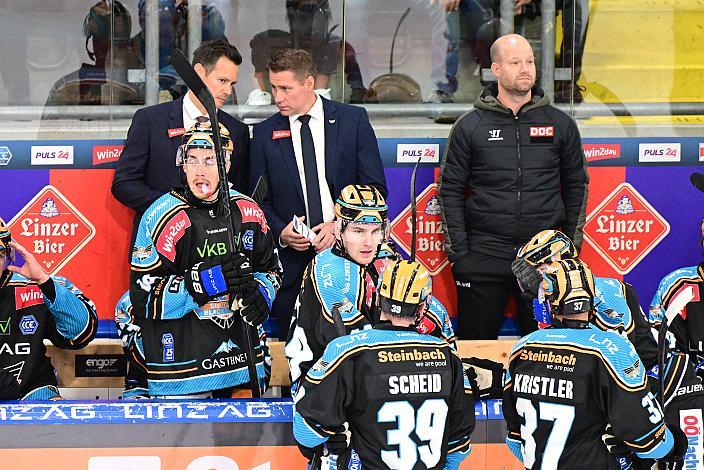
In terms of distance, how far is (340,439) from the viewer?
4184mm

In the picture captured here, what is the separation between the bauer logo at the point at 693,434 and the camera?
16.3ft

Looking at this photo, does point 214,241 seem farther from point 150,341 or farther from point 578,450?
point 578,450

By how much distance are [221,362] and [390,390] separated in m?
1.32

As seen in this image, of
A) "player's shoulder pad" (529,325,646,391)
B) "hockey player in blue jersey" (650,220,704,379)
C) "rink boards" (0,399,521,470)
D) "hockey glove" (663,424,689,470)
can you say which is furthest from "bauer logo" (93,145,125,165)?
"hockey glove" (663,424,689,470)

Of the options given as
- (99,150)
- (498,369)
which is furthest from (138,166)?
(498,369)

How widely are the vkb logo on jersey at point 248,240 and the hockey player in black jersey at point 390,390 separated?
46.6 inches

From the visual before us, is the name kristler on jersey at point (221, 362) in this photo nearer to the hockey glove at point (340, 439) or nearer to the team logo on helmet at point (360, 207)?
the team logo on helmet at point (360, 207)

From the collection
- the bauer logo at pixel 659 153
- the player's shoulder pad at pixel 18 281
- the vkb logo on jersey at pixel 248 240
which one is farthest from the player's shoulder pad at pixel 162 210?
the bauer logo at pixel 659 153

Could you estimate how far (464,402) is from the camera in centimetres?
426

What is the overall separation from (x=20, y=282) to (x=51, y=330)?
0.27 m

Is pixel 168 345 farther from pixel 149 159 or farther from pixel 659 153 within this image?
pixel 659 153

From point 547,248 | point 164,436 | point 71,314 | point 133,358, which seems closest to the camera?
point 164,436

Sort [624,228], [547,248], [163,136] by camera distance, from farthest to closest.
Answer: [624,228]
[163,136]
[547,248]

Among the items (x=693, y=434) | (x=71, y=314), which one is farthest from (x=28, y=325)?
(x=693, y=434)
